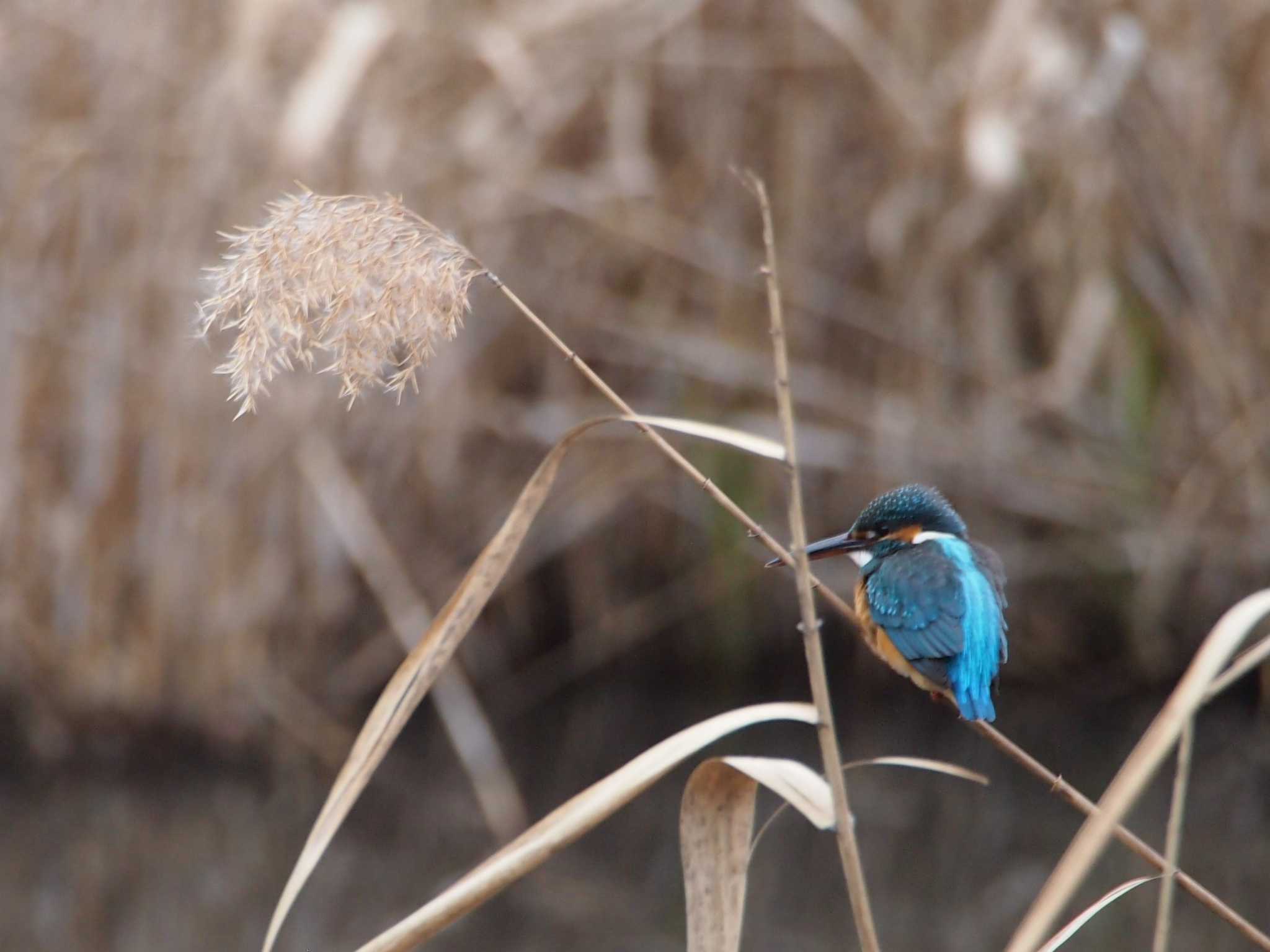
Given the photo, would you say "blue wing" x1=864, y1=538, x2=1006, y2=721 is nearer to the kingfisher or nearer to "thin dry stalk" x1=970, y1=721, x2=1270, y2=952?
the kingfisher

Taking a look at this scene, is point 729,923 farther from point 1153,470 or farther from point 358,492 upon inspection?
point 1153,470

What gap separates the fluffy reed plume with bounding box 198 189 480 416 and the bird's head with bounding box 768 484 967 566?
0.55m

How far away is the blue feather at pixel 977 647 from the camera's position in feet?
4.11

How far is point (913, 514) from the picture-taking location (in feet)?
4.58

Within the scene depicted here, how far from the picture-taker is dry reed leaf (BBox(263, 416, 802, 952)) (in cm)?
87

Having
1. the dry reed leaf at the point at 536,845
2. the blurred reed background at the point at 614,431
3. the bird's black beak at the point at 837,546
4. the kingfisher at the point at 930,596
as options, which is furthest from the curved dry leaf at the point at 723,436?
the blurred reed background at the point at 614,431

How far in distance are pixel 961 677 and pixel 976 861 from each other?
190 centimetres

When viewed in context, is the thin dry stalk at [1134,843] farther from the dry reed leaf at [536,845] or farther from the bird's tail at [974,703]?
the bird's tail at [974,703]

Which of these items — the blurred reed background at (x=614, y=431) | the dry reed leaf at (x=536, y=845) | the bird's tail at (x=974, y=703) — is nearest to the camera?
the dry reed leaf at (x=536, y=845)

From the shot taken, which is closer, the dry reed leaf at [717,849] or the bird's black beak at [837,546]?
the dry reed leaf at [717,849]

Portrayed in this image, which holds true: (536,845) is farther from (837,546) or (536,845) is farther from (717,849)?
(837,546)

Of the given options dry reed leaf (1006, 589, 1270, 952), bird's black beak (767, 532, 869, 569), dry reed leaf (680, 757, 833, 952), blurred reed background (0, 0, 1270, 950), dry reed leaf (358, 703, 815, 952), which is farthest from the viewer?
blurred reed background (0, 0, 1270, 950)

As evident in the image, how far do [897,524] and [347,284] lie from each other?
65 centimetres

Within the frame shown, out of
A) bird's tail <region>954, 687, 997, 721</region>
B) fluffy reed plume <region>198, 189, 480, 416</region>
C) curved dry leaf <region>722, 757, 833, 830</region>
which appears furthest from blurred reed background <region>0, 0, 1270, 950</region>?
curved dry leaf <region>722, 757, 833, 830</region>
